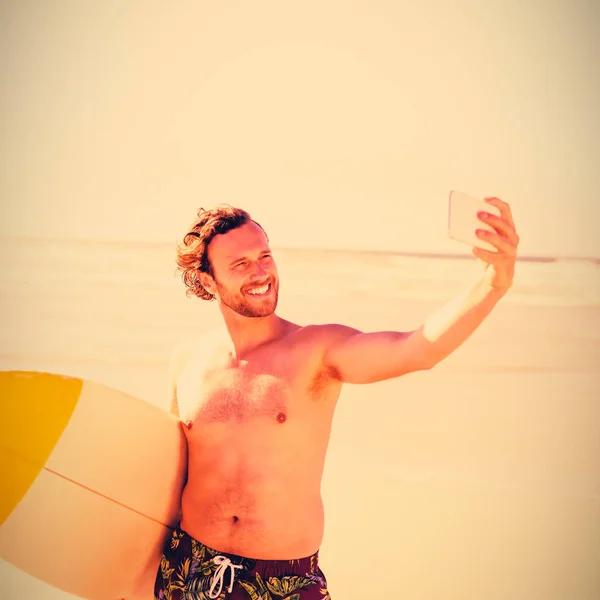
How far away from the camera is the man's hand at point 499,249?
55.8 inches

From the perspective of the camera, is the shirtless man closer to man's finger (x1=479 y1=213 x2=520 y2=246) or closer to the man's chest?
the man's chest

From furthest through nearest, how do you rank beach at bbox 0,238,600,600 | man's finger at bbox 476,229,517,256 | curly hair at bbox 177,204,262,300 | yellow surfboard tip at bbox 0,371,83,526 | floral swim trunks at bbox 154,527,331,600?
beach at bbox 0,238,600,600, curly hair at bbox 177,204,262,300, yellow surfboard tip at bbox 0,371,83,526, floral swim trunks at bbox 154,527,331,600, man's finger at bbox 476,229,517,256

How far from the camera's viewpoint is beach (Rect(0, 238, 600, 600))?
9.58ft

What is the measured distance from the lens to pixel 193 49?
5.30 m

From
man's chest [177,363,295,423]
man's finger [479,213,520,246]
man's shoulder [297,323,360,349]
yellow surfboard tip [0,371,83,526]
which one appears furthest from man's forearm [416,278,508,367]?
yellow surfboard tip [0,371,83,526]

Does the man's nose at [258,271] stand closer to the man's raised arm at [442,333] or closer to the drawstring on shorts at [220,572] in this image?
the man's raised arm at [442,333]

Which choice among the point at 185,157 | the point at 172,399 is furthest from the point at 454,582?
the point at 185,157

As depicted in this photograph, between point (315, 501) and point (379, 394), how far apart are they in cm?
224

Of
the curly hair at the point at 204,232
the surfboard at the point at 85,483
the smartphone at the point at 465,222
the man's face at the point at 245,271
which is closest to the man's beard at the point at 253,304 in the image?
the man's face at the point at 245,271

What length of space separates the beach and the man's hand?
105 mm

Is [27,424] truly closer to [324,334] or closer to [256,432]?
[256,432]

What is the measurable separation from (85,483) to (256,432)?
43 centimetres

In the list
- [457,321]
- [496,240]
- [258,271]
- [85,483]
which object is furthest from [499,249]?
[85,483]

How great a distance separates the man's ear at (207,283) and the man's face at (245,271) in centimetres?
→ 1
